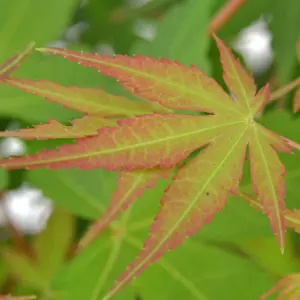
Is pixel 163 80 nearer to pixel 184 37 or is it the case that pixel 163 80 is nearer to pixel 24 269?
pixel 184 37

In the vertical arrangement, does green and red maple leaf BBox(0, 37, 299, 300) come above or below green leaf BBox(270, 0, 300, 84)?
below

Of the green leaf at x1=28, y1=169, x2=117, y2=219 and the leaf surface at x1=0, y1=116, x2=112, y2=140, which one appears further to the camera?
the green leaf at x1=28, y1=169, x2=117, y2=219

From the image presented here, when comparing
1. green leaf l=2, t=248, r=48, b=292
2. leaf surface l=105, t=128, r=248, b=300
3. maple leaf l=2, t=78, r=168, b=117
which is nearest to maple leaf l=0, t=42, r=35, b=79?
maple leaf l=2, t=78, r=168, b=117

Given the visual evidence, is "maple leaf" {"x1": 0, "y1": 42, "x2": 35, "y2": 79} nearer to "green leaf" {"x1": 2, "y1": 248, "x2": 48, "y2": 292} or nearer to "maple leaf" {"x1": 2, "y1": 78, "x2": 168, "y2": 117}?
"maple leaf" {"x1": 2, "y1": 78, "x2": 168, "y2": 117}

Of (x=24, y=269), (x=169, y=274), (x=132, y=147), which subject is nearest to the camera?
(x=132, y=147)

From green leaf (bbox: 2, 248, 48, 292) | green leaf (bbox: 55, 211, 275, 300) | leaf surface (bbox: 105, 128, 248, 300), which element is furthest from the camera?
green leaf (bbox: 2, 248, 48, 292)

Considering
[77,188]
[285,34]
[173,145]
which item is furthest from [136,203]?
[285,34]

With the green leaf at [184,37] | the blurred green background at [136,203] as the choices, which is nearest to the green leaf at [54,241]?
the blurred green background at [136,203]
